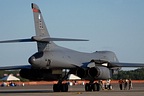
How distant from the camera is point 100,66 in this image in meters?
43.0

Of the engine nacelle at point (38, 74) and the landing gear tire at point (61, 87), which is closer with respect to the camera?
the engine nacelle at point (38, 74)

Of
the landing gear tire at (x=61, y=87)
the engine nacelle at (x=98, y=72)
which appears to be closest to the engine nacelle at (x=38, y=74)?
the landing gear tire at (x=61, y=87)

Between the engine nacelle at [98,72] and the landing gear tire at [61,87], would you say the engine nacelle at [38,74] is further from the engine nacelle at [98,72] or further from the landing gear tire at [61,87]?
the engine nacelle at [98,72]

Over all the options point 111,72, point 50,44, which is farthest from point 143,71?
point 50,44

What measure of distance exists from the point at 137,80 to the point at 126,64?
49.5 metres

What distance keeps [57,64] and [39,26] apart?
3.52 meters

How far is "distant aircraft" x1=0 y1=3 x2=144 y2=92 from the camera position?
127 ft

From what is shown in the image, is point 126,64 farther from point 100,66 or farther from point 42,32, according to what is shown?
point 42,32

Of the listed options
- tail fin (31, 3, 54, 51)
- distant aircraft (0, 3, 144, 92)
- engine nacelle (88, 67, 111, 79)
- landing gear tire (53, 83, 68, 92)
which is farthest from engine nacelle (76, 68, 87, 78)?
tail fin (31, 3, 54, 51)

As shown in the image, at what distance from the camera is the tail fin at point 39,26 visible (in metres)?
39.4

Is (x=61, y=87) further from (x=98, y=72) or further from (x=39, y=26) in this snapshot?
(x=39, y=26)

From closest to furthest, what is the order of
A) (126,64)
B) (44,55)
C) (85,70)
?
(44,55), (85,70), (126,64)

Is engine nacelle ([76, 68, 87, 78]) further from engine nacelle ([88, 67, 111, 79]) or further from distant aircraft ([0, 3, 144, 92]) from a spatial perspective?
engine nacelle ([88, 67, 111, 79])

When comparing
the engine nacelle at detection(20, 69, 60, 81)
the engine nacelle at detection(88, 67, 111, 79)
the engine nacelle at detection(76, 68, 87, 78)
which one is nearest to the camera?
the engine nacelle at detection(88, 67, 111, 79)
